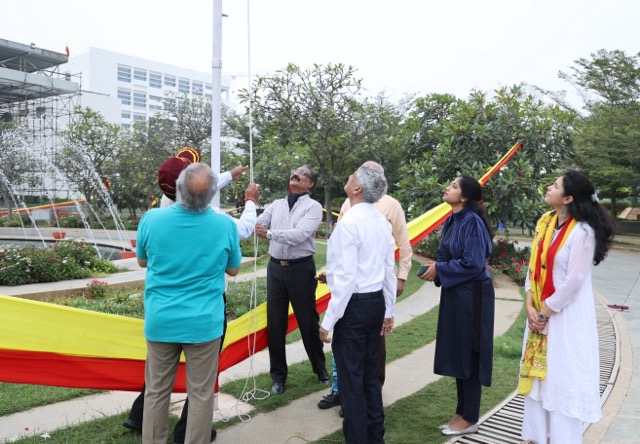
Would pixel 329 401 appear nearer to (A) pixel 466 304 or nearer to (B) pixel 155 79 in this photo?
(A) pixel 466 304

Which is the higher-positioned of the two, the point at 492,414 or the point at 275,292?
the point at 275,292

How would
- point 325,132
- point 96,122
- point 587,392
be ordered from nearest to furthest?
1. point 587,392
2. point 325,132
3. point 96,122

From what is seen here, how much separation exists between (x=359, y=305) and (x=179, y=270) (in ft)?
3.38

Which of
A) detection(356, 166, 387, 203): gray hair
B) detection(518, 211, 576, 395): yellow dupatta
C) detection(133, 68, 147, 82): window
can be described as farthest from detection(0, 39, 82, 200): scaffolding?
detection(518, 211, 576, 395): yellow dupatta

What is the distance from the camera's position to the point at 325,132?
1494 cm

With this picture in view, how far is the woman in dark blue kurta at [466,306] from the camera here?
3.30m

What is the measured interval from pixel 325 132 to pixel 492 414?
39.2ft

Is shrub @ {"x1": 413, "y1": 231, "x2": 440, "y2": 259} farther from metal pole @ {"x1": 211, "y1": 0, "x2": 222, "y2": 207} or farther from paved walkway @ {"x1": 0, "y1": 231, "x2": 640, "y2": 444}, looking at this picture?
metal pole @ {"x1": 211, "y1": 0, "x2": 222, "y2": 207}

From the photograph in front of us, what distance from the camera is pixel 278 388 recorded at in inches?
155

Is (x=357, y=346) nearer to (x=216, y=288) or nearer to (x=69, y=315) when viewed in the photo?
(x=216, y=288)

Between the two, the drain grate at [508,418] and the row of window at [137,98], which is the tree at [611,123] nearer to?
the drain grate at [508,418]

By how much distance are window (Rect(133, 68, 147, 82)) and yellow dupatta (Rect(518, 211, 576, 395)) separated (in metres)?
58.1

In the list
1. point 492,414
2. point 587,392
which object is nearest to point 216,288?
point 587,392

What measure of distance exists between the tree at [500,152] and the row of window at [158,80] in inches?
1735
